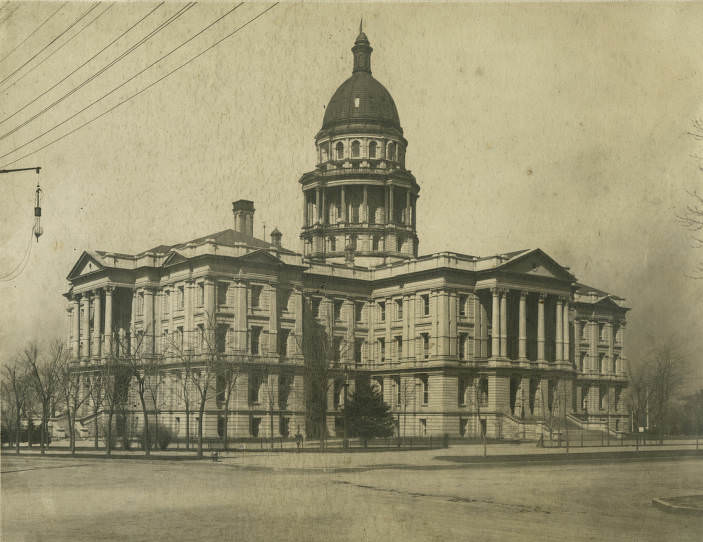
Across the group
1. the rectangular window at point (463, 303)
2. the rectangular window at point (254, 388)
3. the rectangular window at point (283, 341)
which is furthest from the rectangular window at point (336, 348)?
the rectangular window at point (463, 303)

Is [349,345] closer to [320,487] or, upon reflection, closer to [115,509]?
[320,487]

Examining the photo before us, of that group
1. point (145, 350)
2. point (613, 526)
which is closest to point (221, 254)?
point (145, 350)

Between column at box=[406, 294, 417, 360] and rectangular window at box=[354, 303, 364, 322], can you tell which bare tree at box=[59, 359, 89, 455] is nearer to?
rectangular window at box=[354, 303, 364, 322]

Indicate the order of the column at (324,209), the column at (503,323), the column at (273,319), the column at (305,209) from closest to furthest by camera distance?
the column at (273,319), the column at (503,323), the column at (324,209), the column at (305,209)

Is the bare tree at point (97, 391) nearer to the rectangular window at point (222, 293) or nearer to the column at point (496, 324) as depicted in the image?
the rectangular window at point (222, 293)

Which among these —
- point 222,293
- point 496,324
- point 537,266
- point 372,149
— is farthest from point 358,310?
point 372,149
